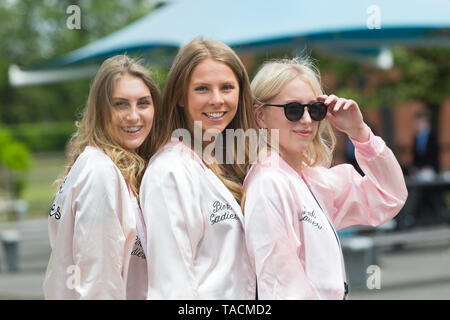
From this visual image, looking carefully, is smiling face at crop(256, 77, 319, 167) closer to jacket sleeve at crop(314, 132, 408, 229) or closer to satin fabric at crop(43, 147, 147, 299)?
jacket sleeve at crop(314, 132, 408, 229)

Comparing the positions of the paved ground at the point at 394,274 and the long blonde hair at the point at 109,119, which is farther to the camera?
the paved ground at the point at 394,274

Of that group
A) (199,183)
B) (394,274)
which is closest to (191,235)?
(199,183)

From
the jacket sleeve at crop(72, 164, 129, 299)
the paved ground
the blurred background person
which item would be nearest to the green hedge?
the paved ground

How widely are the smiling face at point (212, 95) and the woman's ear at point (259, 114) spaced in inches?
5.6

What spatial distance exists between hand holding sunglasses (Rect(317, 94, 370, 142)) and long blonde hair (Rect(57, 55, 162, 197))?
69cm

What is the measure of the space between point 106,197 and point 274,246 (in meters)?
0.63

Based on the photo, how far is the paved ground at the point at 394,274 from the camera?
9.13m

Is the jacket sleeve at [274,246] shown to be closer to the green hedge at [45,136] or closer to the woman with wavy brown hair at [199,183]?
the woman with wavy brown hair at [199,183]

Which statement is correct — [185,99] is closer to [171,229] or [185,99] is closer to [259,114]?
[259,114]

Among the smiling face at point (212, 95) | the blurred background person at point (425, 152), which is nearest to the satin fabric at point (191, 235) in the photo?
the smiling face at point (212, 95)

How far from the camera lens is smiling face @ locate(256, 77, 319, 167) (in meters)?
3.37
